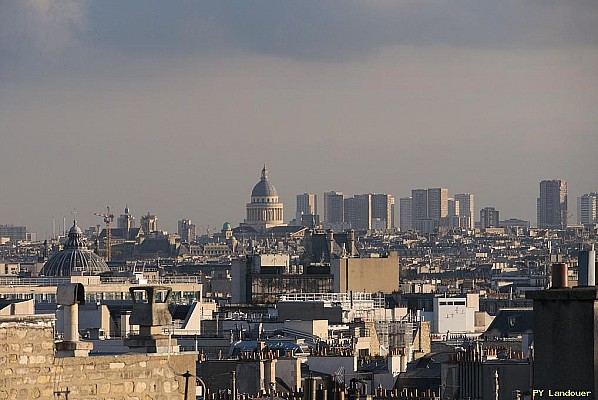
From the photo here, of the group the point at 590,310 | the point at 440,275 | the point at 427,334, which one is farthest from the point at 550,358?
the point at 440,275

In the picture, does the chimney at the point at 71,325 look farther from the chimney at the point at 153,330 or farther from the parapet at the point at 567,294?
the parapet at the point at 567,294

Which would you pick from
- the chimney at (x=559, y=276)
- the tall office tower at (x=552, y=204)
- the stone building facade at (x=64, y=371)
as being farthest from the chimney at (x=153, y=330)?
the tall office tower at (x=552, y=204)

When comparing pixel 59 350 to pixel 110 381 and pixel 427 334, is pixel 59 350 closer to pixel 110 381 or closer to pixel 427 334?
pixel 110 381

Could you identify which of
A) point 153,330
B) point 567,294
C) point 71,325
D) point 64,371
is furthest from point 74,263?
point 567,294

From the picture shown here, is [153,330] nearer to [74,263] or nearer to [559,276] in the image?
[559,276]

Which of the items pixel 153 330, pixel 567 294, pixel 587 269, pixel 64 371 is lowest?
pixel 64 371

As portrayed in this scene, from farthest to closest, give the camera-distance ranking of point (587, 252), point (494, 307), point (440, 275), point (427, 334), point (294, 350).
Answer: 1. point (440, 275)
2. point (494, 307)
3. point (427, 334)
4. point (294, 350)
5. point (587, 252)

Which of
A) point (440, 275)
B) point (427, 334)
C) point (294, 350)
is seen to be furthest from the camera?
point (440, 275)

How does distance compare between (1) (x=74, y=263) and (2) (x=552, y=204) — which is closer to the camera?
(1) (x=74, y=263)
